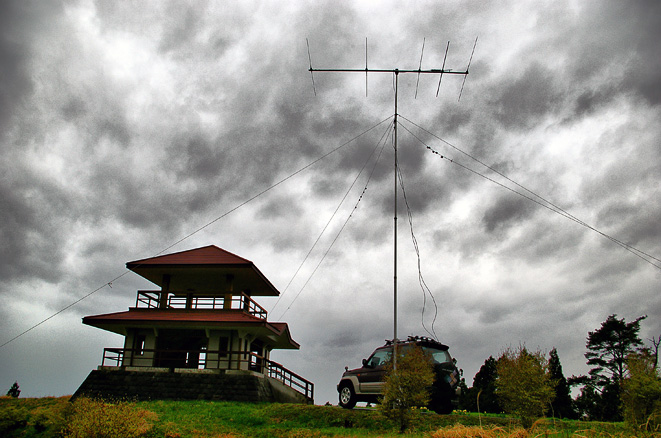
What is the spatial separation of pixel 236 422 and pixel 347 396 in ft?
15.0

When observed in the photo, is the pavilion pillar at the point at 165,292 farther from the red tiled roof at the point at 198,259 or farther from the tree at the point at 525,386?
the tree at the point at 525,386

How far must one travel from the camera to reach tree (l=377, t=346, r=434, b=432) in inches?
626

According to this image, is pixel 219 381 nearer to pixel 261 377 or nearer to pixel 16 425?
pixel 261 377

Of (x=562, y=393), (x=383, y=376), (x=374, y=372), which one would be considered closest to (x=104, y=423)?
(x=383, y=376)

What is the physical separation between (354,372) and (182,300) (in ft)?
44.5

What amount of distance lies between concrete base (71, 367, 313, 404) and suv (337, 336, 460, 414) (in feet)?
20.0

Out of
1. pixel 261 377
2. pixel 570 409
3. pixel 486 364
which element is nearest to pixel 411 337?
pixel 261 377

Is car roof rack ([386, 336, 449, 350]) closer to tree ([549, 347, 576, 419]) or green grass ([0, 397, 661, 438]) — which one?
green grass ([0, 397, 661, 438])

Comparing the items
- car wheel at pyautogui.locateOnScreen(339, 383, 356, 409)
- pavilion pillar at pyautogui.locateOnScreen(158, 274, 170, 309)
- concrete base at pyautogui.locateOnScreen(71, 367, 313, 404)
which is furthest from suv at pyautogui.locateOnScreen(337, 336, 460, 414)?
pavilion pillar at pyautogui.locateOnScreen(158, 274, 170, 309)

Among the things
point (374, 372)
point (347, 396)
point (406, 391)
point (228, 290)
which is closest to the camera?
point (406, 391)

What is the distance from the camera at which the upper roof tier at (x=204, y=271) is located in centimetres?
2914

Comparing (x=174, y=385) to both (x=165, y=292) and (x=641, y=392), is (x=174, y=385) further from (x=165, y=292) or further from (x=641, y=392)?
(x=641, y=392)

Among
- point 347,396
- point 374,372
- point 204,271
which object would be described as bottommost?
point 347,396

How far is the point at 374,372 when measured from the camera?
20.2m
